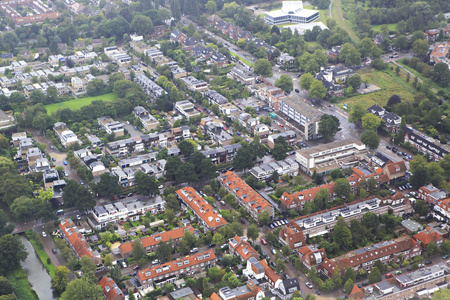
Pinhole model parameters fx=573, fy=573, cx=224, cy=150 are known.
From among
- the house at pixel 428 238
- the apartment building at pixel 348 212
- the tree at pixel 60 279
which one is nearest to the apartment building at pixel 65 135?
the tree at pixel 60 279

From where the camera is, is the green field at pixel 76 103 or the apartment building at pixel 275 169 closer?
the apartment building at pixel 275 169

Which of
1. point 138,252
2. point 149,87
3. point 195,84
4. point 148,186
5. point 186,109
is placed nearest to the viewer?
point 138,252

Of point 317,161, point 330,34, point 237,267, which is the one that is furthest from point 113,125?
point 330,34

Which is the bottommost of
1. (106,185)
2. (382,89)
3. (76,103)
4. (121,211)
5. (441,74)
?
(382,89)

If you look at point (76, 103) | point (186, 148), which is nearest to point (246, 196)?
point (186, 148)

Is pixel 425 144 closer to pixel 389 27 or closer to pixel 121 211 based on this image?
pixel 121 211

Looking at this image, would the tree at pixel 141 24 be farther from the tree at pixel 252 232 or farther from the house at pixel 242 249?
the house at pixel 242 249
